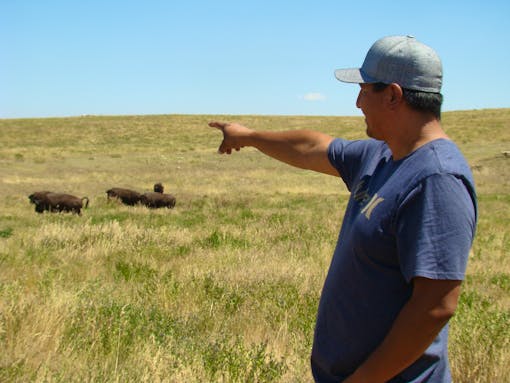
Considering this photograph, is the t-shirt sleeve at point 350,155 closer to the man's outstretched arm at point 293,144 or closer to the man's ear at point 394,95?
the man's outstretched arm at point 293,144

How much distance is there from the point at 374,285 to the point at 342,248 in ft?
0.73

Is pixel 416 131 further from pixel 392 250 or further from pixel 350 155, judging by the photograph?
pixel 350 155

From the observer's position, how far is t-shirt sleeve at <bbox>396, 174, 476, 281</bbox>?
186 cm

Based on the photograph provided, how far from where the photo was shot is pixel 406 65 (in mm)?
2104

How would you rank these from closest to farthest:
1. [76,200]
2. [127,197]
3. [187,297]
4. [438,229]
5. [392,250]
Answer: [438,229]
[392,250]
[187,297]
[76,200]
[127,197]

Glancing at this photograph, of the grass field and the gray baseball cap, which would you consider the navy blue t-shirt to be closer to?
the gray baseball cap

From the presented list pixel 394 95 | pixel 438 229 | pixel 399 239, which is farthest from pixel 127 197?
pixel 438 229

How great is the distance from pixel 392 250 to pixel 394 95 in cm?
55

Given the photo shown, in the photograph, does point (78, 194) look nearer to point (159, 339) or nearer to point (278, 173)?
point (278, 173)

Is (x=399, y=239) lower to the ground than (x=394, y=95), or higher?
lower

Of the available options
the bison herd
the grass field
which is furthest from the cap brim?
the bison herd

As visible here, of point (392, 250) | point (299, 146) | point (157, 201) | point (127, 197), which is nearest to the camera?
point (392, 250)

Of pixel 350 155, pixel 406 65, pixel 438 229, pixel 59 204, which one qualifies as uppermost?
pixel 406 65

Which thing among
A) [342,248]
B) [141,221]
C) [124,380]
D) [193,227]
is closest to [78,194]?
Answer: [141,221]
